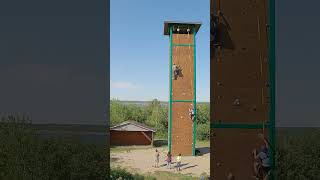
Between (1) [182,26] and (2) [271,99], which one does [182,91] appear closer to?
(1) [182,26]

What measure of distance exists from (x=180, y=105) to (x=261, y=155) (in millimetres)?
12169

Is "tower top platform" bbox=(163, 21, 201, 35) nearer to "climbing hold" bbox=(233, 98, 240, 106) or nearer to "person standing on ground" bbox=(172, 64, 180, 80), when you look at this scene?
"person standing on ground" bbox=(172, 64, 180, 80)

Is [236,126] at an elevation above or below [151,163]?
above

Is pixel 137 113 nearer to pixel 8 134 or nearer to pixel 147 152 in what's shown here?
pixel 147 152

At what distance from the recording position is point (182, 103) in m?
17.6

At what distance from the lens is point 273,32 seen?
5602 millimetres

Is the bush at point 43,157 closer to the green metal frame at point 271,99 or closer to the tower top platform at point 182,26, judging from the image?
the green metal frame at point 271,99

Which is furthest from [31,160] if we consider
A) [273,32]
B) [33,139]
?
[273,32]

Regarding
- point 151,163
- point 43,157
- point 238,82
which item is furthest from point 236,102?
point 151,163

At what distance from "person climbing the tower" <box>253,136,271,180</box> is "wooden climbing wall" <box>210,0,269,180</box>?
0.11 metres

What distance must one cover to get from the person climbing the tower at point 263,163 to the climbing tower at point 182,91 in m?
12.0

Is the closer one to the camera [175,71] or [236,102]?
[236,102]

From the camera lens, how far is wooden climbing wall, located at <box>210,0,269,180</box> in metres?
5.53

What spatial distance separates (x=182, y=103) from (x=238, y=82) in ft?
39.4
